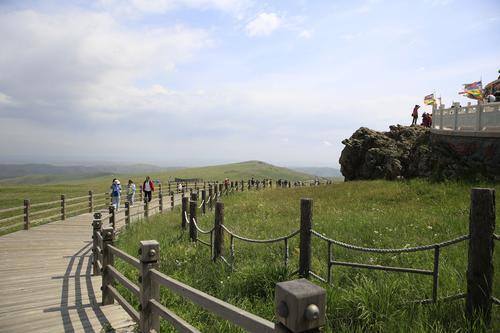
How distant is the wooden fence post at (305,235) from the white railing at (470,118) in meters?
12.5

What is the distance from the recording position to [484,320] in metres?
4.64

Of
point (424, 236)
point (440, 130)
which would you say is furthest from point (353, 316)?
point (440, 130)

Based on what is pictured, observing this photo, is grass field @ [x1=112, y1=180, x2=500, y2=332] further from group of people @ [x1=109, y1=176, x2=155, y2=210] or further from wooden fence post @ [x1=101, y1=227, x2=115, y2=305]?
group of people @ [x1=109, y1=176, x2=155, y2=210]

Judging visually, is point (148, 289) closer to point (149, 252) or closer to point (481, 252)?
point (149, 252)

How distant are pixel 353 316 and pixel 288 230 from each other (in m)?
6.14

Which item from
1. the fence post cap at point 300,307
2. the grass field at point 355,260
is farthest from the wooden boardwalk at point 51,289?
the fence post cap at point 300,307

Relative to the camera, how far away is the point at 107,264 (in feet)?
23.8

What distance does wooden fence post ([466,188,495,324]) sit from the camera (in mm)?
4648

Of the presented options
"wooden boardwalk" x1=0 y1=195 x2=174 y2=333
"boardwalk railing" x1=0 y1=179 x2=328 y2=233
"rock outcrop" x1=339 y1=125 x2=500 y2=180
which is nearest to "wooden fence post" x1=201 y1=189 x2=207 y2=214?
"boardwalk railing" x1=0 y1=179 x2=328 y2=233

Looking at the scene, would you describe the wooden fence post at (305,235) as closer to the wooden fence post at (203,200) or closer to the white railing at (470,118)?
the white railing at (470,118)

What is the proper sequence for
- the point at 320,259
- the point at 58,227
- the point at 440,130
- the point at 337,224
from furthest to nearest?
the point at 440,130, the point at 58,227, the point at 337,224, the point at 320,259

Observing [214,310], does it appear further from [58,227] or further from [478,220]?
[58,227]

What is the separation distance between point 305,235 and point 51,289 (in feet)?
18.8

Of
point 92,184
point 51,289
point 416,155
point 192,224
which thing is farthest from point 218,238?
point 92,184
